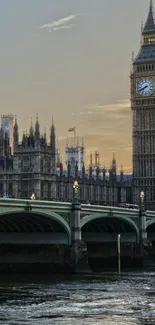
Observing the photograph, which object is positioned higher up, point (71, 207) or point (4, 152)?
point (4, 152)

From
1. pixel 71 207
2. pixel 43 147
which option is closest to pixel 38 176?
pixel 43 147

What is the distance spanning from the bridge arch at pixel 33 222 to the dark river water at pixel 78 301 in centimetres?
844

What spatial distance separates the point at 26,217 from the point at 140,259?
95.3 feet

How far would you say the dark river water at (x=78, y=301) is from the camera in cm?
5628

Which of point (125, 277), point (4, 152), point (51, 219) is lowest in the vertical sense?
point (125, 277)

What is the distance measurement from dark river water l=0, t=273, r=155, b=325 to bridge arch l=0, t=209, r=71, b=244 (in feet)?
27.7

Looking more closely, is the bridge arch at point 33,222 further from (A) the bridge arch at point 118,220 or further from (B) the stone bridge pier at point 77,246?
(A) the bridge arch at point 118,220

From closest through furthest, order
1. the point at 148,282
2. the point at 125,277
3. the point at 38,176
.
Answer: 1. the point at 148,282
2. the point at 125,277
3. the point at 38,176

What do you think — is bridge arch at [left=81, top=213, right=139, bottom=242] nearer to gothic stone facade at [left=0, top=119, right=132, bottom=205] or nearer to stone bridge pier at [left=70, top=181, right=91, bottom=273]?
stone bridge pier at [left=70, top=181, right=91, bottom=273]

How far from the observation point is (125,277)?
92812mm

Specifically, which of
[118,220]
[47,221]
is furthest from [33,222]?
[118,220]

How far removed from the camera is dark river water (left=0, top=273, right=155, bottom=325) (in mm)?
→ 56281

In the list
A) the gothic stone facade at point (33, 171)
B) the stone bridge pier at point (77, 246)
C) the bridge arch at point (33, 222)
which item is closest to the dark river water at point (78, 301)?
the stone bridge pier at point (77, 246)

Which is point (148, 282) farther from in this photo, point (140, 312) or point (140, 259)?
point (140, 259)
